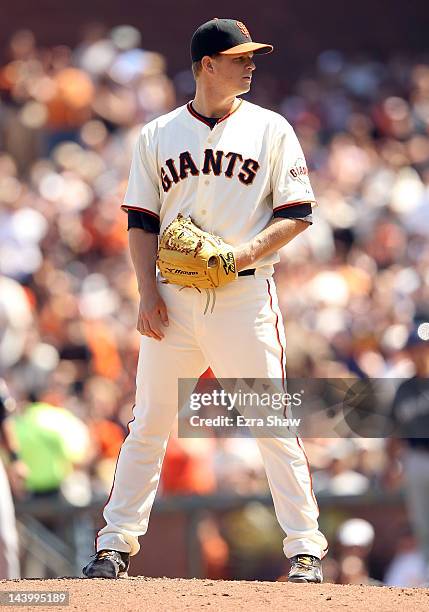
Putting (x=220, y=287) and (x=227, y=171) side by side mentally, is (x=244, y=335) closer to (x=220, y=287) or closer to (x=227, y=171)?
(x=220, y=287)

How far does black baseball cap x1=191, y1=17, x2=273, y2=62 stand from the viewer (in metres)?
4.16

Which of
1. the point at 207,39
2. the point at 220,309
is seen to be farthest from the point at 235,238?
the point at 207,39

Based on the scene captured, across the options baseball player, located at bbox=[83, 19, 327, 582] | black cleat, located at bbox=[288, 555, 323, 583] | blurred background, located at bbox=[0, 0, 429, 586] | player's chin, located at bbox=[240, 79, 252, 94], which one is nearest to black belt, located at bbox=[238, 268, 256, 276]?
baseball player, located at bbox=[83, 19, 327, 582]

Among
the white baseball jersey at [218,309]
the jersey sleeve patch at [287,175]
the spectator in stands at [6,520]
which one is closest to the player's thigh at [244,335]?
the white baseball jersey at [218,309]

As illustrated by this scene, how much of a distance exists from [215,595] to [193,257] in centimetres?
108

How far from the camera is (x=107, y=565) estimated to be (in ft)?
13.9

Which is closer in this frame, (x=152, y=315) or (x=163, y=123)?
(x=152, y=315)

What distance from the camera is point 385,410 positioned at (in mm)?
7215

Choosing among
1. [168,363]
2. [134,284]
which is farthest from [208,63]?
[134,284]

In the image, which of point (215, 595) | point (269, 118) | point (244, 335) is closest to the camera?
point (215, 595)

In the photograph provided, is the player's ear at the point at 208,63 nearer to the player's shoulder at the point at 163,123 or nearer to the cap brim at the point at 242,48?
the cap brim at the point at 242,48

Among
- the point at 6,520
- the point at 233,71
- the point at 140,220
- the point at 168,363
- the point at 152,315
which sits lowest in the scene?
the point at 6,520

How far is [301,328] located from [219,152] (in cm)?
467

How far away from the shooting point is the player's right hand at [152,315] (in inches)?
165
